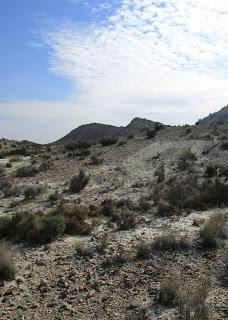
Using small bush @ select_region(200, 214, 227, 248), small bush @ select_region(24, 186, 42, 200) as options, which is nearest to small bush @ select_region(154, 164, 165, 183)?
small bush @ select_region(24, 186, 42, 200)

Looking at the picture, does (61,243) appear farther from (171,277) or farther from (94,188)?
(94,188)

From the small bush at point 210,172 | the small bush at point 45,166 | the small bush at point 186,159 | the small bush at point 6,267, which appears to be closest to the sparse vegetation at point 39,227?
the small bush at point 6,267

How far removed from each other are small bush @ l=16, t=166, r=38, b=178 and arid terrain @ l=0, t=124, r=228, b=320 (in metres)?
1.39

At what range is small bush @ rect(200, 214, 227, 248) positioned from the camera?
509 inches

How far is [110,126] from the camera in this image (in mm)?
107062

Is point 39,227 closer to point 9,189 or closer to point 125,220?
point 125,220

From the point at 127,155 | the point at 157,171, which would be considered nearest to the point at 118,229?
the point at 157,171

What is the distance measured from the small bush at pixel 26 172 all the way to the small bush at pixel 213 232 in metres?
16.8

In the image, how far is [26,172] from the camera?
97.4ft

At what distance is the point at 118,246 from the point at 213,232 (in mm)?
2638

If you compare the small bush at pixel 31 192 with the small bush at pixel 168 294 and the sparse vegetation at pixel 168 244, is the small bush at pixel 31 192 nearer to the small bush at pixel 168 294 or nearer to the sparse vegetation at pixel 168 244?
the sparse vegetation at pixel 168 244

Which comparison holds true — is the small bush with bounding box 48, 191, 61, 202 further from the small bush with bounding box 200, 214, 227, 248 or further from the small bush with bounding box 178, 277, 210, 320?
the small bush with bounding box 178, 277, 210, 320

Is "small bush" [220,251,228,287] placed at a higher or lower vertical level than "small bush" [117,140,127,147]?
lower

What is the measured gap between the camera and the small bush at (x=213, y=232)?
1294cm
